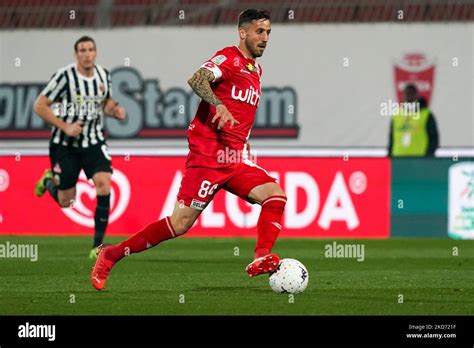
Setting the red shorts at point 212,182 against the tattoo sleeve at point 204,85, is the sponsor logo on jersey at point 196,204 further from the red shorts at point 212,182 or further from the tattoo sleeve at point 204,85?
the tattoo sleeve at point 204,85

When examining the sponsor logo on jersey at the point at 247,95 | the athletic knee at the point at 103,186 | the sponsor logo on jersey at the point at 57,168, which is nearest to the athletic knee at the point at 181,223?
the sponsor logo on jersey at the point at 247,95

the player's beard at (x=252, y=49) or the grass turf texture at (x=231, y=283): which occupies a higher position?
the player's beard at (x=252, y=49)

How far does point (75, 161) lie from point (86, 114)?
55 cm

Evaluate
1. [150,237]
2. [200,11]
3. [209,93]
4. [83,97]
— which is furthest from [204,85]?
[200,11]

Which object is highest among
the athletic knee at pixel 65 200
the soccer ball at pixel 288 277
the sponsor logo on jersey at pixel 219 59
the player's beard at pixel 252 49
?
the player's beard at pixel 252 49

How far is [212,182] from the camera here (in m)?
9.88

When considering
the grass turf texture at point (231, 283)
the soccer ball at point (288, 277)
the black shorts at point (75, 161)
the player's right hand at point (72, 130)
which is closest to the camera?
the grass turf texture at point (231, 283)

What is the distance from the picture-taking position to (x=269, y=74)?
74.0 feet

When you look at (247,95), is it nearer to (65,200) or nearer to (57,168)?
(57,168)

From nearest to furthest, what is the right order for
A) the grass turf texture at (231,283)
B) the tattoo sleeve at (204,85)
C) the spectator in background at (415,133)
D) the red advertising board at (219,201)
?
the grass turf texture at (231,283) → the tattoo sleeve at (204,85) → the red advertising board at (219,201) → the spectator in background at (415,133)

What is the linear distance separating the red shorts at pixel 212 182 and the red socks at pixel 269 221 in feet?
0.57

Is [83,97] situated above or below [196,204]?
above

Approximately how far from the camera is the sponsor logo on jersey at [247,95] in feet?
32.6

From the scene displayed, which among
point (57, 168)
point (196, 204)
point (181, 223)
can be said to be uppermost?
point (57, 168)
